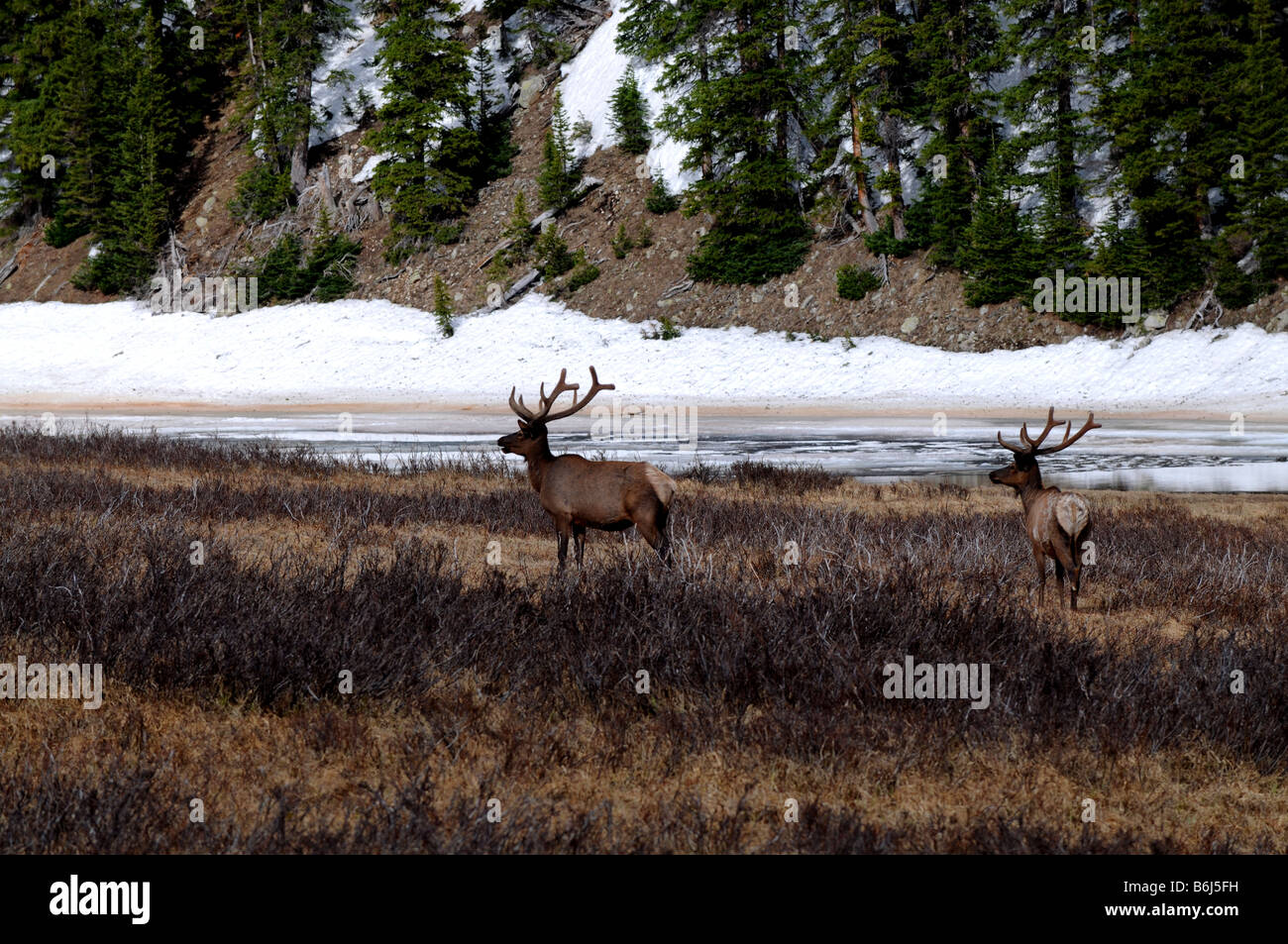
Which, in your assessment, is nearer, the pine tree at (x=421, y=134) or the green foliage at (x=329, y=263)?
the pine tree at (x=421, y=134)

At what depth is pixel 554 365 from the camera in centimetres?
3198

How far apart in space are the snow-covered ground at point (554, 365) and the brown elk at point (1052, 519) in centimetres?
1852

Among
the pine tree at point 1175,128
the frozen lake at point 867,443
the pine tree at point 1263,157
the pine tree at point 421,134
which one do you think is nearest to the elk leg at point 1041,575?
the frozen lake at point 867,443

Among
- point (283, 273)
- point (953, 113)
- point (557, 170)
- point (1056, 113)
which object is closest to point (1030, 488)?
point (1056, 113)

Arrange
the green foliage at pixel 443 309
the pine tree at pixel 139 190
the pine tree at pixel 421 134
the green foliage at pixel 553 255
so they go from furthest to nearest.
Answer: the pine tree at pixel 139 190, the pine tree at pixel 421 134, the green foliage at pixel 553 255, the green foliage at pixel 443 309

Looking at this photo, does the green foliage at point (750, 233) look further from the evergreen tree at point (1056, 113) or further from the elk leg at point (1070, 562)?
the elk leg at point (1070, 562)

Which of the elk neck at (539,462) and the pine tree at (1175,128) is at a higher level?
the pine tree at (1175,128)

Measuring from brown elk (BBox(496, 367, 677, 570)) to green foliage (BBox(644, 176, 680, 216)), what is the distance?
31873mm

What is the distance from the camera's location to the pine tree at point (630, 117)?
39219 mm

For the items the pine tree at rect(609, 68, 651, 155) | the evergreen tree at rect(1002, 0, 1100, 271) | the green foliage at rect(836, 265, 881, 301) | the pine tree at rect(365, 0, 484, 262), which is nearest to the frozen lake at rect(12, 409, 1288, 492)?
the evergreen tree at rect(1002, 0, 1100, 271)

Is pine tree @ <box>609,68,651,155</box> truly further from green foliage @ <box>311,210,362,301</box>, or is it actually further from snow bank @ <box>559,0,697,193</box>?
green foliage @ <box>311,210,362,301</box>

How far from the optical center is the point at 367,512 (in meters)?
9.70

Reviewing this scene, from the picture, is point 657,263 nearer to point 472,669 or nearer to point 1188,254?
point 1188,254
